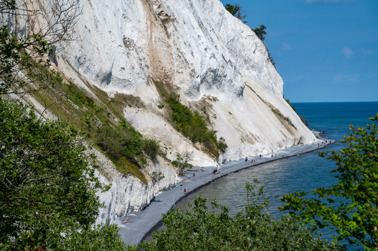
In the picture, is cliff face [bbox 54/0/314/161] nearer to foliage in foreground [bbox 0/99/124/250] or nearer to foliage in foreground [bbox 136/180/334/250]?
foliage in foreground [bbox 0/99/124/250]

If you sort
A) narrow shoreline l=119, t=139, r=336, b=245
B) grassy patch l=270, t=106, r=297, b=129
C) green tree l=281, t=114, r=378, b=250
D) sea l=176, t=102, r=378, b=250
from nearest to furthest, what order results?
1. green tree l=281, t=114, r=378, b=250
2. narrow shoreline l=119, t=139, r=336, b=245
3. sea l=176, t=102, r=378, b=250
4. grassy patch l=270, t=106, r=297, b=129

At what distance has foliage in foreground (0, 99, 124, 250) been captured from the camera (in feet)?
36.7

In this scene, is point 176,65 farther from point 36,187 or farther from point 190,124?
point 36,187

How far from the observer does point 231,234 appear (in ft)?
45.1

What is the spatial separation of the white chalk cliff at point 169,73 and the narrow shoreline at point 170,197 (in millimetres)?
1115

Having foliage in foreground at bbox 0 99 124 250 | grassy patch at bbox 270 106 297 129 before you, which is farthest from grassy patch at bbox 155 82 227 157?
foliage in foreground at bbox 0 99 124 250

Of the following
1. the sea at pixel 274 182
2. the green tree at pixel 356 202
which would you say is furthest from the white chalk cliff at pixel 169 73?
the green tree at pixel 356 202

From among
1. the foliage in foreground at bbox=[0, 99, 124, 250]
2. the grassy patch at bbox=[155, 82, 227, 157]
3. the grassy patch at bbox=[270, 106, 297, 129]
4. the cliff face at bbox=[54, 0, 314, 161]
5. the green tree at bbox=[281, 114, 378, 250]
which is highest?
the grassy patch at bbox=[270, 106, 297, 129]

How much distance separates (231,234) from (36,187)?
775cm

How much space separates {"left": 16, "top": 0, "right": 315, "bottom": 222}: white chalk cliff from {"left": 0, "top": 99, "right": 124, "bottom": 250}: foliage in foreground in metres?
14.1

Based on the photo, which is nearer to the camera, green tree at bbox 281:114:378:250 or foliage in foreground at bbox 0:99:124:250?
green tree at bbox 281:114:378:250

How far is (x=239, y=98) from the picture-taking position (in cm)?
7688

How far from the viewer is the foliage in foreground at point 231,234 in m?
13.3

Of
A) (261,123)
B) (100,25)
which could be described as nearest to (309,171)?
(261,123)
